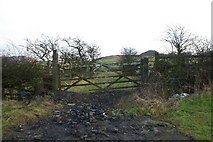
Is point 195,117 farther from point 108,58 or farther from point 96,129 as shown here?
point 108,58

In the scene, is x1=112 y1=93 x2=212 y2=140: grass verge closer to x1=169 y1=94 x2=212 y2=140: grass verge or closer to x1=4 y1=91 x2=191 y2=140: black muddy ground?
x1=169 y1=94 x2=212 y2=140: grass verge

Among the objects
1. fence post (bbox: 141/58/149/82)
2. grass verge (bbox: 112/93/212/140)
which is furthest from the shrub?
fence post (bbox: 141/58/149/82)

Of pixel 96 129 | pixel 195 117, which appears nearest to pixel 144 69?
pixel 195 117

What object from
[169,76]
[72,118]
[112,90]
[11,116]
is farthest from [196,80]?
[11,116]

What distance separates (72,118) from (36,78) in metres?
2.98

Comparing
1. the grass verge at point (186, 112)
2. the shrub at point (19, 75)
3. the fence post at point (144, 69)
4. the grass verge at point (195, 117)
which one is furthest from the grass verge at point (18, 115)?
the fence post at point (144, 69)

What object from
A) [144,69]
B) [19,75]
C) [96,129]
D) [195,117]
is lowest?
[96,129]

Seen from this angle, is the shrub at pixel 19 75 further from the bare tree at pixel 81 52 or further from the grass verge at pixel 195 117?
the bare tree at pixel 81 52

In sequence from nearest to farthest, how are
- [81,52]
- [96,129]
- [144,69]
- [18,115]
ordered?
[96,129] → [18,115] → [144,69] → [81,52]

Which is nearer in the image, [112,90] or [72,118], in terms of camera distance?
[72,118]

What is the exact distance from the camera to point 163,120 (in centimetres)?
367

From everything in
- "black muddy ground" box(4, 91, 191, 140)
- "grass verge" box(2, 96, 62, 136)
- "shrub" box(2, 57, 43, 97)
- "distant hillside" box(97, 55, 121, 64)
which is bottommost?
"black muddy ground" box(4, 91, 191, 140)

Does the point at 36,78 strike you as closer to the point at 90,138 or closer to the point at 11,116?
the point at 11,116

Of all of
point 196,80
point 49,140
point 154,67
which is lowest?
point 49,140
